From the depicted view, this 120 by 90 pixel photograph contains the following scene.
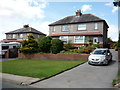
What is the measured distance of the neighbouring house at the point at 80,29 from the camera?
29.5 metres

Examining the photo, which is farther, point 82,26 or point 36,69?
point 82,26

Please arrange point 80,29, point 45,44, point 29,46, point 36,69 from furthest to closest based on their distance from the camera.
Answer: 1. point 80,29
2. point 45,44
3. point 29,46
4. point 36,69

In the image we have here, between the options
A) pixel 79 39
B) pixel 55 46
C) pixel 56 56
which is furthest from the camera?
pixel 79 39

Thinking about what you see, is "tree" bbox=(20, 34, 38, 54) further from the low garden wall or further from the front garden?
the low garden wall

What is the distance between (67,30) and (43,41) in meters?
14.6

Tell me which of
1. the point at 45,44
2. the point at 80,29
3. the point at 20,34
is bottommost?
the point at 45,44

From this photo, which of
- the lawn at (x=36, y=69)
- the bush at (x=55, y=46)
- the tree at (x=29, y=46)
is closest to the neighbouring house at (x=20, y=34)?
the tree at (x=29, y=46)

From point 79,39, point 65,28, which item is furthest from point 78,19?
point 79,39

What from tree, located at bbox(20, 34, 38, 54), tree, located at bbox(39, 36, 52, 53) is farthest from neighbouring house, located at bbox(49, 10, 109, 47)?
tree, located at bbox(20, 34, 38, 54)

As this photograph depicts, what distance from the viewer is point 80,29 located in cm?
3203

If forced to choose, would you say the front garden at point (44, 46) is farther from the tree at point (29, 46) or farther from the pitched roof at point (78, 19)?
the pitched roof at point (78, 19)

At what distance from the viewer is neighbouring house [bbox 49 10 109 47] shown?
29516 millimetres

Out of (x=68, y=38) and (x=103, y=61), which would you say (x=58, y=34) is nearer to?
(x=68, y=38)

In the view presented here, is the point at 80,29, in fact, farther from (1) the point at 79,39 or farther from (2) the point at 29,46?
(2) the point at 29,46
